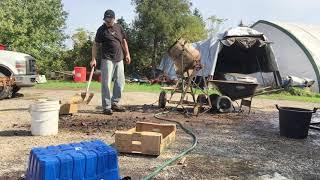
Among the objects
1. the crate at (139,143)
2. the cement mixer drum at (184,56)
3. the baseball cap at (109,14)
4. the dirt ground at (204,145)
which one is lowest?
the dirt ground at (204,145)

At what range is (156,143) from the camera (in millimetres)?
5781

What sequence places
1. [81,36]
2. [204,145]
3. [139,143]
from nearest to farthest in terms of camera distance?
[139,143], [204,145], [81,36]

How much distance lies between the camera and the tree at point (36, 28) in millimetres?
23484

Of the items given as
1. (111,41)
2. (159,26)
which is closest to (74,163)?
(111,41)

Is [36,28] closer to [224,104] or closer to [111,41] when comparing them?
[111,41]

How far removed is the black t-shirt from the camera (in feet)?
31.4

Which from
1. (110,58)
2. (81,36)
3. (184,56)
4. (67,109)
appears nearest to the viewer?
(67,109)

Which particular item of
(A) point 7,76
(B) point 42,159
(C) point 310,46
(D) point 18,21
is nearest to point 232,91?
(A) point 7,76

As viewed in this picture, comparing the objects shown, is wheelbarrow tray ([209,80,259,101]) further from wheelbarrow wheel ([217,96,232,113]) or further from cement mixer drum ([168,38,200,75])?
cement mixer drum ([168,38,200,75])

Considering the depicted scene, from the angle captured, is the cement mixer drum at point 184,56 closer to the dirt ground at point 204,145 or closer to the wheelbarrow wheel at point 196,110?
the wheelbarrow wheel at point 196,110

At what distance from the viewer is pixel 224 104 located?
34.8 feet

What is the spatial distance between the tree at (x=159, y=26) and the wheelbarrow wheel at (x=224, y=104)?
14.2 metres

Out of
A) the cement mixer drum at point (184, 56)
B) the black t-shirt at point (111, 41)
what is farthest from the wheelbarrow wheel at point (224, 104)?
the black t-shirt at point (111, 41)

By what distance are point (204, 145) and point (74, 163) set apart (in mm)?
3246
